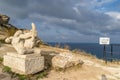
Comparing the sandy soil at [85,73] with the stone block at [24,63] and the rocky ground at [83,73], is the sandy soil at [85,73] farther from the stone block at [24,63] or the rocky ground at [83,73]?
the stone block at [24,63]

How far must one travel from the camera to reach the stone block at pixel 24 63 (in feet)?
38.4

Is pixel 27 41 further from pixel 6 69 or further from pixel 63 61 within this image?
pixel 63 61

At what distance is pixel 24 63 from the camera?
38.1ft

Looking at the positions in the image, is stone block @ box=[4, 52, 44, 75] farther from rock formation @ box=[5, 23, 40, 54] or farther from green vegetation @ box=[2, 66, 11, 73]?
rock formation @ box=[5, 23, 40, 54]

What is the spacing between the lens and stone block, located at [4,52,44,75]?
38.4ft

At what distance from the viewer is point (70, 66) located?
13672 mm

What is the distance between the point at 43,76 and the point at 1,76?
1.87 m

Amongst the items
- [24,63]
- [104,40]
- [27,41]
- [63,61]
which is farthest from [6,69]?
[104,40]

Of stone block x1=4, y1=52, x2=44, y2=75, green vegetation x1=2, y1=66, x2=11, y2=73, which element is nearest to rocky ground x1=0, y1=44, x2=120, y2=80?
green vegetation x1=2, y1=66, x2=11, y2=73

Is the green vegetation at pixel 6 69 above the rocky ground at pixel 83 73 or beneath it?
above

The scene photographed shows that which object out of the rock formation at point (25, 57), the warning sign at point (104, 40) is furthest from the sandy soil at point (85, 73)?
the warning sign at point (104, 40)

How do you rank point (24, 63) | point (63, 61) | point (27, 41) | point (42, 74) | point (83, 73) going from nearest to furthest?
point (24, 63)
point (42, 74)
point (27, 41)
point (83, 73)
point (63, 61)

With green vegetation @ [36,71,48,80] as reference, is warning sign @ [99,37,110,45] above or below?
above

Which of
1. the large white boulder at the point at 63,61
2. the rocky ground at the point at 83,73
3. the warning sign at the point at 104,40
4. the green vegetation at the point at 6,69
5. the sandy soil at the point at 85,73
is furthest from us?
the warning sign at the point at 104,40
